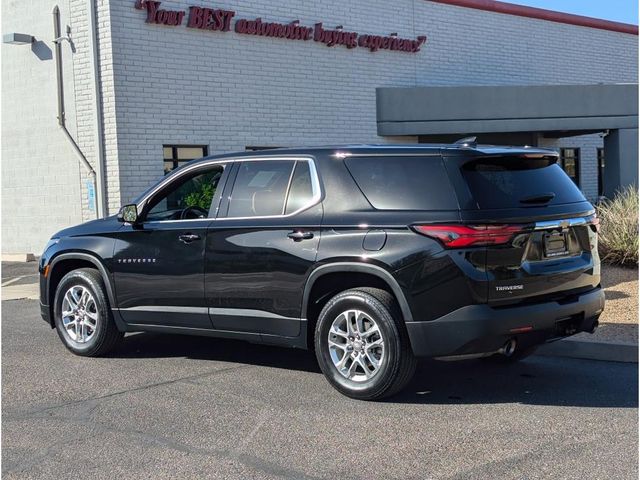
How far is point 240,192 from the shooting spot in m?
6.62

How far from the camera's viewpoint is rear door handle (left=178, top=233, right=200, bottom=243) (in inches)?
263

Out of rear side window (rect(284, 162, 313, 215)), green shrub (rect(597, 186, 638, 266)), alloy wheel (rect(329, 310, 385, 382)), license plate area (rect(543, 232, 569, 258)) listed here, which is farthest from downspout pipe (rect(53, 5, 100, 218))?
license plate area (rect(543, 232, 569, 258))

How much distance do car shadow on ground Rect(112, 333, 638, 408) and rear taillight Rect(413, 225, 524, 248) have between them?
4.23 ft

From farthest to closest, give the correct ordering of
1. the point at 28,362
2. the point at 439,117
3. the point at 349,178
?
1. the point at 439,117
2. the point at 28,362
3. the point at 349,178

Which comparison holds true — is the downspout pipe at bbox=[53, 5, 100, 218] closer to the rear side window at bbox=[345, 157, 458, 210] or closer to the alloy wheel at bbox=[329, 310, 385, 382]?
the rear side window at bbox=[345, 157, 458, 210]

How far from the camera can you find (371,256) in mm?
5605

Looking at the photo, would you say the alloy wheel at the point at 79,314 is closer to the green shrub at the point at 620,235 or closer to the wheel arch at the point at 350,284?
the wheel arch at the point at 350,284

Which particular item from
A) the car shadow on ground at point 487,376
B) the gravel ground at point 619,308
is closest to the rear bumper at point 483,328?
the car shadow on ground at point 487,376

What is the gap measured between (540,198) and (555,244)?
0.37 m

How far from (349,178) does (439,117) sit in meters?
13.2

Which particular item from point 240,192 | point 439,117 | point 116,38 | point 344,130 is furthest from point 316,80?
point 240,192

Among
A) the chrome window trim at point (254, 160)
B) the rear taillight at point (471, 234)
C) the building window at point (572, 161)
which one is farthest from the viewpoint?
the building window at point (572, 161)

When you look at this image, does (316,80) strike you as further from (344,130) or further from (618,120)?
(618,120)

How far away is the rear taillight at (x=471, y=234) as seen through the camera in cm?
530
